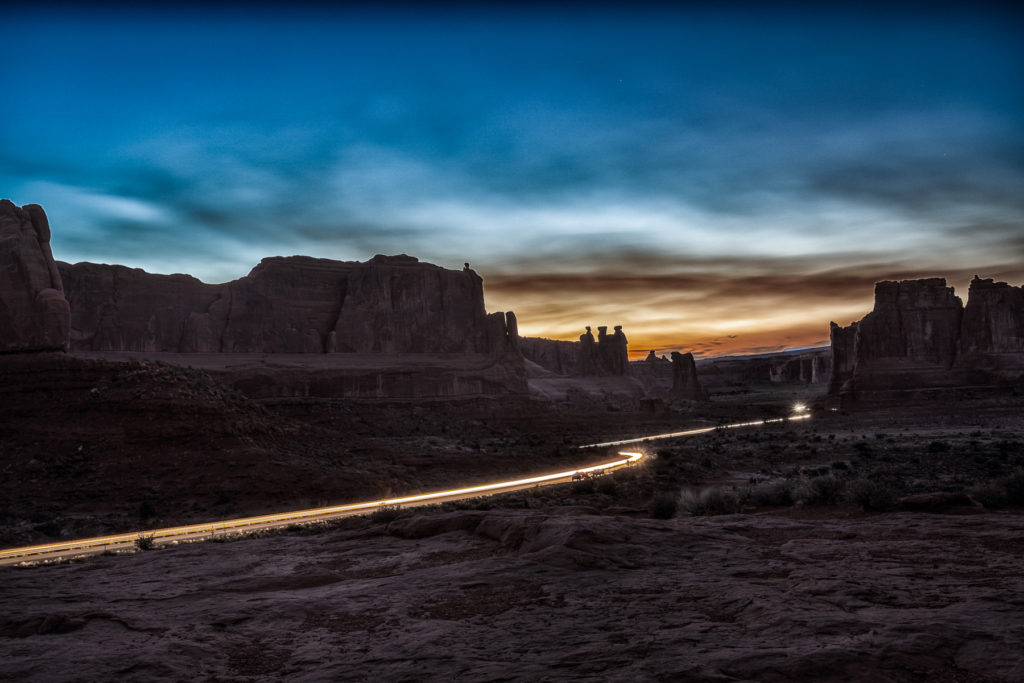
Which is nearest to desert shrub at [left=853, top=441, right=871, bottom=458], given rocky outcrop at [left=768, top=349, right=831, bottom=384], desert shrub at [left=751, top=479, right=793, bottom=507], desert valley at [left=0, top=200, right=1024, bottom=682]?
desert valley at [left=0, top=200, right=1024, bottom=682]

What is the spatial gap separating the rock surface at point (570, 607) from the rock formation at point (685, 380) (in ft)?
336

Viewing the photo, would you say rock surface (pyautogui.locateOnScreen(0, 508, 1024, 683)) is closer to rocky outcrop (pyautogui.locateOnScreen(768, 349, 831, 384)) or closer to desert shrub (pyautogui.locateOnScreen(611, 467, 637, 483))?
desert shrub (pyautogui.locateOnScreen(611, 467, 637, 483))

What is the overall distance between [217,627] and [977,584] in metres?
7.53

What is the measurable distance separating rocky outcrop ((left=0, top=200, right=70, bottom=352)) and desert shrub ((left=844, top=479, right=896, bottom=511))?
3530cm

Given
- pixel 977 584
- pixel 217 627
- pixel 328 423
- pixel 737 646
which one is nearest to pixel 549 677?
pixel 737 646

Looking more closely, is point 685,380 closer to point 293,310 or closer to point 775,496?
point 293,310

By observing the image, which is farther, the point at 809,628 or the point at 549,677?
the point at 809,628

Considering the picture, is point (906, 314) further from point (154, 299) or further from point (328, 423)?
point (154, 299)

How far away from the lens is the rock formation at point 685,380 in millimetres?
110438

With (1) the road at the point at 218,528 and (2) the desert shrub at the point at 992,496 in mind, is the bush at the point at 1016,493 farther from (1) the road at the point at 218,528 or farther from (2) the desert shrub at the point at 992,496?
(1) the road at the point at 218,528

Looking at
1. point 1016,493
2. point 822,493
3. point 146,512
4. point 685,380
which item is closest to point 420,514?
point 822,493

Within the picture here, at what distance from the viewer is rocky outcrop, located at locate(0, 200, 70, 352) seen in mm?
32156

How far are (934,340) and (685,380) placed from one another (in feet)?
131

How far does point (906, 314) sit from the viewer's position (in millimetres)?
79438
